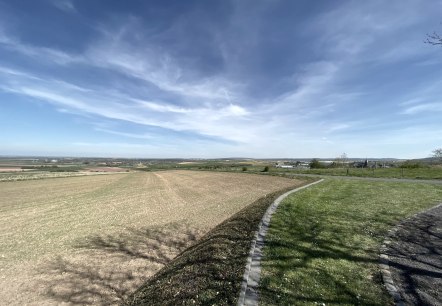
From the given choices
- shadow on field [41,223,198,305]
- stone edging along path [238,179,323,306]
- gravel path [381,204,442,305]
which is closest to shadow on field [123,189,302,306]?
stone edging along path [238,179,323,306]

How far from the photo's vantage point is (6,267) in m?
9.47

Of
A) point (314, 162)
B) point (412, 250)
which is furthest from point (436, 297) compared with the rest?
point (314, 162)

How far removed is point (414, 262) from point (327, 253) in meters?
2.11

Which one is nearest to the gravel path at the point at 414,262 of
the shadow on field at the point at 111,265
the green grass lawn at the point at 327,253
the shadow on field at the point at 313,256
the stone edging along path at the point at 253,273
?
the green grass lawn at the point at 327,253

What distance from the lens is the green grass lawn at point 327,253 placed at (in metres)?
5.29

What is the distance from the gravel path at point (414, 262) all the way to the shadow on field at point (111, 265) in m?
6.83

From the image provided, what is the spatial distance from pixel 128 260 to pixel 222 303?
239 inches

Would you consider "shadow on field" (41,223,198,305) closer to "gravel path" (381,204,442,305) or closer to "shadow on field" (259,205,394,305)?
"shadow on field" (259,205,394,305)

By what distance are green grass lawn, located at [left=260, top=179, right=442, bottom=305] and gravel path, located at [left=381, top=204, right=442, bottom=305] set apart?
11.2 inches

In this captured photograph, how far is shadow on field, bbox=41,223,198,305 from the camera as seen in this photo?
24.8 feet

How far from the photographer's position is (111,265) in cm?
950

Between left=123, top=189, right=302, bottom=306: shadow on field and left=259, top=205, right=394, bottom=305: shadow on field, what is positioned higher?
left=259, top=205, right=394, bottom=305: shadow on field

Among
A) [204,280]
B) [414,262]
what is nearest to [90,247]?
[204,280]

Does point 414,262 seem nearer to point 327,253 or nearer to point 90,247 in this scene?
Answer: point 327,253
